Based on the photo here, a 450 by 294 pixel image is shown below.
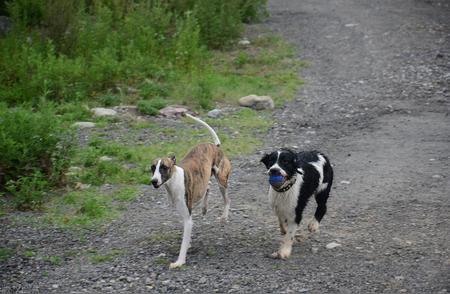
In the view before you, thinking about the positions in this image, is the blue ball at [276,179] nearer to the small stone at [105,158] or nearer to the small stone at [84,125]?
the small stone at [105,158]

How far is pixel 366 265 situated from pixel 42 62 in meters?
7.03

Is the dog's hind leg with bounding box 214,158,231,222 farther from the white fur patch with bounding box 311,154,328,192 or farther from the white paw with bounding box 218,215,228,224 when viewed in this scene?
the white fur patch with bounding box 311,154,328,192

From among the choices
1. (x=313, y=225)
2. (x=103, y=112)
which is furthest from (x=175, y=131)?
(x=313, y=225)

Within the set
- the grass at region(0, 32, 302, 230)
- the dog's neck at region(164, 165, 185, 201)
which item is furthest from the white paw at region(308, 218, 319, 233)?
the grass at region(0, 32, 302, 230)

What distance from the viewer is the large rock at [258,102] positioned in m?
11.3

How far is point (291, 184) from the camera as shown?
639 cm

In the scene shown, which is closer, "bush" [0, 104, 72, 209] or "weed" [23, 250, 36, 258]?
"weed" [23, 250, 36, 258]

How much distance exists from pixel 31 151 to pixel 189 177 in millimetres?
2474

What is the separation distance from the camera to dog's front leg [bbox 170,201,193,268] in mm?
6270

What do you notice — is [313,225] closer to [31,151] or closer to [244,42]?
[31,151]

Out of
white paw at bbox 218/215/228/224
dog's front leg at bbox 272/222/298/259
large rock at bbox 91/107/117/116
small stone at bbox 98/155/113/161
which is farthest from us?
large rock at bbox 91/107/117/116

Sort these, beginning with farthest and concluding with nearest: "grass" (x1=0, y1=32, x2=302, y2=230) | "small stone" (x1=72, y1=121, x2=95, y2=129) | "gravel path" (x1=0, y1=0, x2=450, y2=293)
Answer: "small stone" (x1=72, y1=121, x2=95, y2=129) → "grass" (x1=0, y1=32, x2=302, y2=230) → "gravel path" (x1=0, y1=0, x2=450, y2=293)

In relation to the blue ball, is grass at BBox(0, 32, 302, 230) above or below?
below

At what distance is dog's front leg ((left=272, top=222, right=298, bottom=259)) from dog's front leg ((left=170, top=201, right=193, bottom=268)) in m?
0.78
